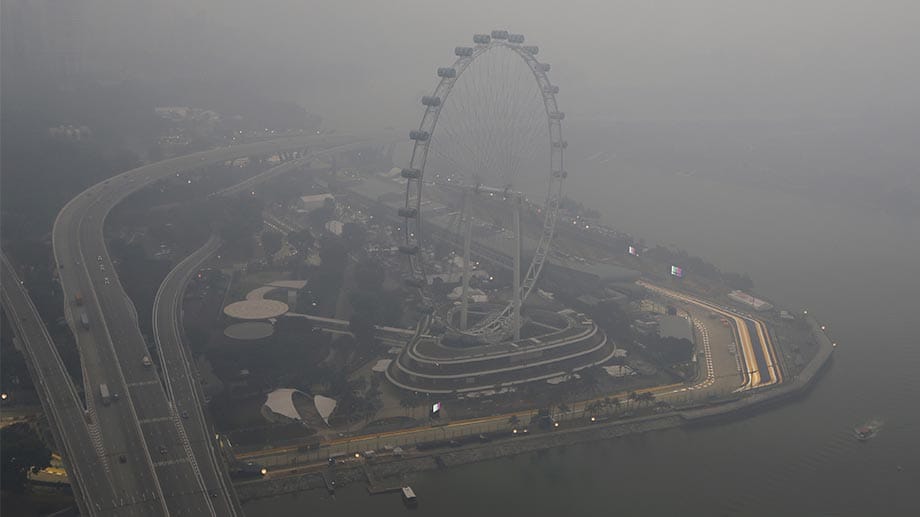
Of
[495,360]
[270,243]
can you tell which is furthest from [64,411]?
[270,243]

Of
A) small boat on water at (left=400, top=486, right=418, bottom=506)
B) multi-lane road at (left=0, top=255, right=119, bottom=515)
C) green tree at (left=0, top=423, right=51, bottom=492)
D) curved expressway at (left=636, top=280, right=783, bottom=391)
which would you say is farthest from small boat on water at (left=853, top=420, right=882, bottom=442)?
green tree at (left=0, top=423, right=51, bottom=492)

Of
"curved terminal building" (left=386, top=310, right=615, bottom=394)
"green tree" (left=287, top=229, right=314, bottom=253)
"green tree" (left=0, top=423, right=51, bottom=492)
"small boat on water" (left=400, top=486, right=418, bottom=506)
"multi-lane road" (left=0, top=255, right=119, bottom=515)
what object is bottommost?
"green tree" (left=0, top=423, right=51, bottom=492)

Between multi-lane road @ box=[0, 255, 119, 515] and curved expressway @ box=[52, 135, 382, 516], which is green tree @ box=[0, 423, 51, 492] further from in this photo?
curved expressway @ box=[52, 135, 382, 516]

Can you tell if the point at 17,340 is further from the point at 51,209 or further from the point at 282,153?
the point at 282,153

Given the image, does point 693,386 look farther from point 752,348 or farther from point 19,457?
point 19,457

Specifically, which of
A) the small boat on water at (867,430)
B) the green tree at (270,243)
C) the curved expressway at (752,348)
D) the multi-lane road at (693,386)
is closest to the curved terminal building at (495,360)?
the multi-lane road at (693,386)

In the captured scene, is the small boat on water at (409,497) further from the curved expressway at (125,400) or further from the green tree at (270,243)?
the green tree at (270,243)
